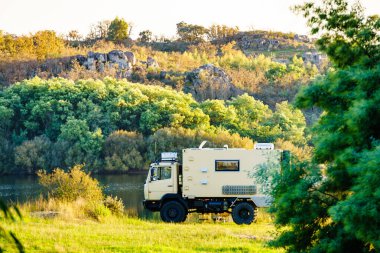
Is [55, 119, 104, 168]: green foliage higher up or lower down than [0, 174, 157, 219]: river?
higher up

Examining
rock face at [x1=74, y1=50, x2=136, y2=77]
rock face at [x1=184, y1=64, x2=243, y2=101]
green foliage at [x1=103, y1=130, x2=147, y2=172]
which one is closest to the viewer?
green foliage at [x1=103, y1=130, x2=147, y2=172]

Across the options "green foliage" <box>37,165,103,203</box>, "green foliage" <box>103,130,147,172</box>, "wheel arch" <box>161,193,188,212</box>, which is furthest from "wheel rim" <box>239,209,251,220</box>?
"green foliage" <box>103,130,147,172</box>

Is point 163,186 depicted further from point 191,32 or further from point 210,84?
point 191,32

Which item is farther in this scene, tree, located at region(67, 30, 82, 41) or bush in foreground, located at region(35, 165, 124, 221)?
tree, located at region(67, 30, 82, 41)

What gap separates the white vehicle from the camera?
23359 mm

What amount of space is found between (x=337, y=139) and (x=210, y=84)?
66.1 metres

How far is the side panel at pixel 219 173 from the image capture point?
23.3 metres

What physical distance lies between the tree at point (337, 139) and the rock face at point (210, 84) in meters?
62.2

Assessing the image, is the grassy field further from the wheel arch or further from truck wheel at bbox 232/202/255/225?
the wheel arch

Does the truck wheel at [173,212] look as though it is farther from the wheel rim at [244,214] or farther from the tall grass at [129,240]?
the tall grass at [129,240]

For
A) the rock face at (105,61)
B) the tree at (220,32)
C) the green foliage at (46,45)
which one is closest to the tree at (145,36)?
the tree at (220,32)

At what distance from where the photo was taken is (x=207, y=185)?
23688mm

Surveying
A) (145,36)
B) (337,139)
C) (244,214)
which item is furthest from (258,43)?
(337,139)

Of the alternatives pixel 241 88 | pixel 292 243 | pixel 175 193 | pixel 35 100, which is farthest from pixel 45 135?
pixel 292 243
